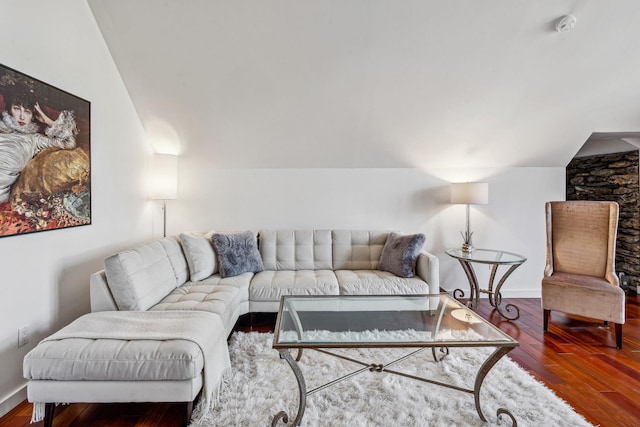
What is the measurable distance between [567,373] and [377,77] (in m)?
2.72

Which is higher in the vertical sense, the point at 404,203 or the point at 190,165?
the point at 190,165

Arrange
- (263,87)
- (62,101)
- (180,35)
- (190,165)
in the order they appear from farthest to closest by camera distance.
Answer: (190,165)
(263,87)
(180,35)
(62,101)

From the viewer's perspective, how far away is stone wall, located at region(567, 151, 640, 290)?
365cm

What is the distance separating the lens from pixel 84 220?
7.61ft

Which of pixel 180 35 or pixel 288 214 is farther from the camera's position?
pixel 288 214

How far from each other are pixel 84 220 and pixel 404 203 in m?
3.17

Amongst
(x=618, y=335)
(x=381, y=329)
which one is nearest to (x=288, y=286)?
(x=381, y=329)

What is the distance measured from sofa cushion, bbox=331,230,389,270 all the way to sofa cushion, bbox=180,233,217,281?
131 cm

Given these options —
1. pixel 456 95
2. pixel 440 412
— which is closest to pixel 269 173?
pixel 456 95

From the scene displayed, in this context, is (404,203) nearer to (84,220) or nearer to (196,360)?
(196,360)

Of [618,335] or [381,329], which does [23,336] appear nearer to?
[381,329]

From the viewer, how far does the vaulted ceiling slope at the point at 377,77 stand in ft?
7.64

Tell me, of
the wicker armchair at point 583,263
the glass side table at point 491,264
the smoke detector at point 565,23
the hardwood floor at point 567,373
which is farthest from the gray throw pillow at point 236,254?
the smoke detector at point 565,23

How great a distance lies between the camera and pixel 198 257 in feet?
9.20
